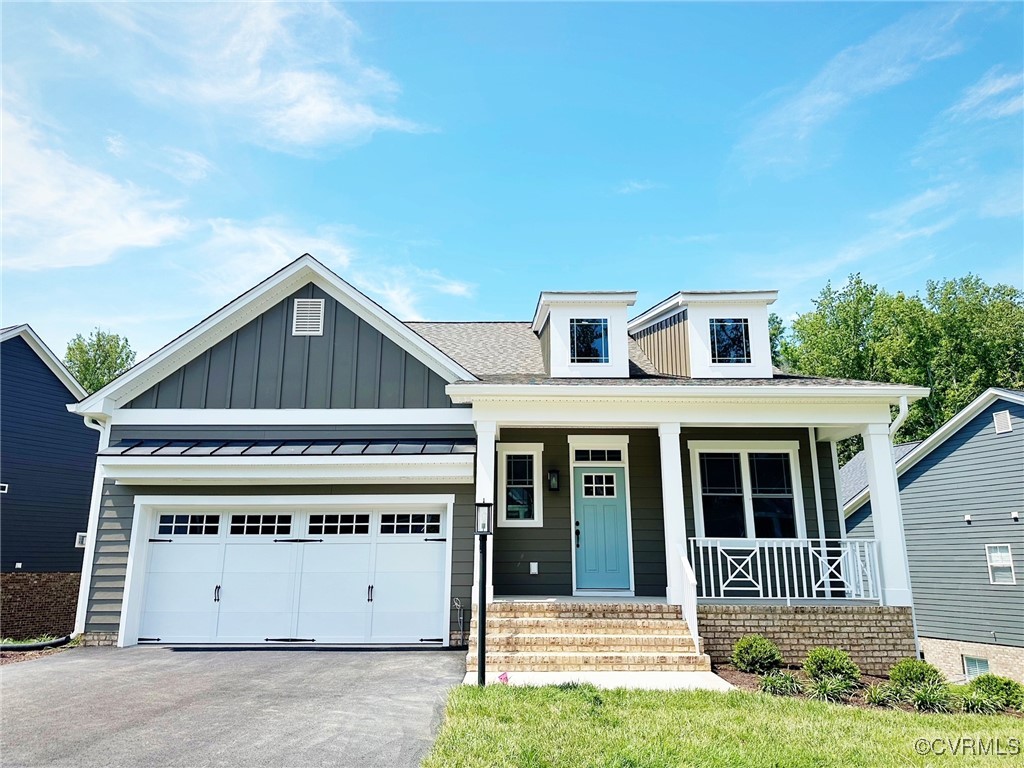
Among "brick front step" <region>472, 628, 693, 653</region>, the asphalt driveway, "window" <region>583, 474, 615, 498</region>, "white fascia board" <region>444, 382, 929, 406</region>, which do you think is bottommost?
the asphalt driveway

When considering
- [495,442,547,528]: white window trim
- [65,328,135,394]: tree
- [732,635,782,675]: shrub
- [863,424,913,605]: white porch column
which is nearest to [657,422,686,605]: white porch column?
[732,635,782,675]: shrub

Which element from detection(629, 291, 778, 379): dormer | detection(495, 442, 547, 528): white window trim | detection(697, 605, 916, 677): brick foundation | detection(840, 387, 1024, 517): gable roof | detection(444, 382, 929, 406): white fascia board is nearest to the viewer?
detection(697, 605, 916, 677): brick foundation

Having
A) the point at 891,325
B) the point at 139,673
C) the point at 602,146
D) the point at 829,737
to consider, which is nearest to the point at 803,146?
the point at 602,146

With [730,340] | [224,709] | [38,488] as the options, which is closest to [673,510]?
[730,340]

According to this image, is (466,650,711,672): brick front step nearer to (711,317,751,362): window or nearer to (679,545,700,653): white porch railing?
(679,545,700,653): white porch railing

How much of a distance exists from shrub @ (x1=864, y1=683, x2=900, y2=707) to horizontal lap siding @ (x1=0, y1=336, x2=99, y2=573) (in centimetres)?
1746

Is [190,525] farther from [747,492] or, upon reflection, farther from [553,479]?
[747,492]

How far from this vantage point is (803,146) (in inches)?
448

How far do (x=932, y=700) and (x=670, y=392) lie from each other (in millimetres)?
4687

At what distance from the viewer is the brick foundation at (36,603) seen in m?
14.6

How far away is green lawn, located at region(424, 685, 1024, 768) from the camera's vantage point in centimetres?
443

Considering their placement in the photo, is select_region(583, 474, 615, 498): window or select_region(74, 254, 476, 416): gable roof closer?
select_region(74, 254, 476, 416): gable roof

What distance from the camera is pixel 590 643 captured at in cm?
793

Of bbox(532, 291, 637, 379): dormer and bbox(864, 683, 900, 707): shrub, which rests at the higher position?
bbox(532, 291, 637, 379): dormer
